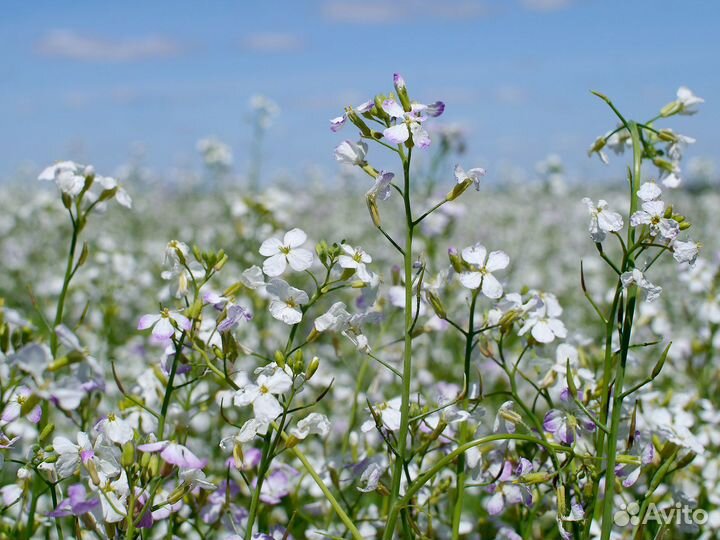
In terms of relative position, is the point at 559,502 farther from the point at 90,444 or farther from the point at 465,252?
the point at 90,444

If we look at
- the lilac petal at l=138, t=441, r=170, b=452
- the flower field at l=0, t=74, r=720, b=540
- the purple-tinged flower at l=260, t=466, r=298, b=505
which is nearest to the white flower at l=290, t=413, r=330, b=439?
the flower field at l=0, t=74, r=720, b=540

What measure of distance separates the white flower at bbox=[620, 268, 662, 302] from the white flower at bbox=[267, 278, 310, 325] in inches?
24.4

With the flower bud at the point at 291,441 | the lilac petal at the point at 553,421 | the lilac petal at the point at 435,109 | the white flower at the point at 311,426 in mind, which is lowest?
the lilac petal at the point at 553,421

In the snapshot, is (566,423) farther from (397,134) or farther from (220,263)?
(220,263)

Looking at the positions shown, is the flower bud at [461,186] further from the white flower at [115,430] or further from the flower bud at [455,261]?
the white flower at [115,430]

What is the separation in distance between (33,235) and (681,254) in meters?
9.26

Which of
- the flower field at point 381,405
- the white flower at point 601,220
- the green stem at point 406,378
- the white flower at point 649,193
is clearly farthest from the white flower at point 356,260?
the white flower at point 649,193

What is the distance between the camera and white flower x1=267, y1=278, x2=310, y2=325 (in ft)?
5.08

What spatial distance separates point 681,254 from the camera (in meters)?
1.55

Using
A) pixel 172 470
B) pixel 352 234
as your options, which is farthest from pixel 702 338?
pixel 352 234

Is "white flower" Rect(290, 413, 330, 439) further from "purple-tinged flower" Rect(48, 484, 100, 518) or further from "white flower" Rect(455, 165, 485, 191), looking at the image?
"white flower" Rect(455, 165, 485, 191)

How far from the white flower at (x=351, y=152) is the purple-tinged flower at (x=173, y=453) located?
0.66 metres

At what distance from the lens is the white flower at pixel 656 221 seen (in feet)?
5.07

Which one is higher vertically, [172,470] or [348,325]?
[348,325]
